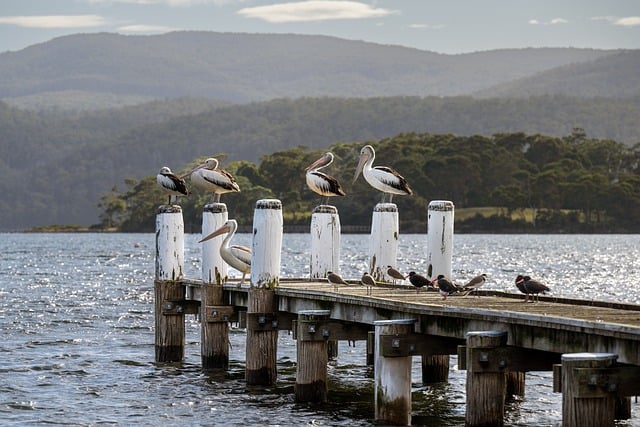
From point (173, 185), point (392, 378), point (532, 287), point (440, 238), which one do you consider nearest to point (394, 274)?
point (440, 238)

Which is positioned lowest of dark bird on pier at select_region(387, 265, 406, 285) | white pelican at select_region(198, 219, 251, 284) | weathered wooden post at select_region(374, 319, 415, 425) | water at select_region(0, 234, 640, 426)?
water at select_region(0, 234, 640, 426)

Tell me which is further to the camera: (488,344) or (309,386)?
(309,386)

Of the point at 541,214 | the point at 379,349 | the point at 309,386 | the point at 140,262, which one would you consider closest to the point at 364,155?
the point at 309,386

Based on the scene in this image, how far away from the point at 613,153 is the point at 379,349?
574 ft

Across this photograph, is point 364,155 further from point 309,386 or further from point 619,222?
point 619,222

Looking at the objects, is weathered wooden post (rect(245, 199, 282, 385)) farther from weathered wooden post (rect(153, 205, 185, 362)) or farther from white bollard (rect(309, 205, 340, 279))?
weathered wooden post (rect(153, 205, 185, 362))

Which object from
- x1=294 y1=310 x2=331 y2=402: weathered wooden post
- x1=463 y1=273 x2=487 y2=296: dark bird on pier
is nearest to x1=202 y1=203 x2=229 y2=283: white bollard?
x1=294 y1=310 x2=331 y2=402: weathered wooden post

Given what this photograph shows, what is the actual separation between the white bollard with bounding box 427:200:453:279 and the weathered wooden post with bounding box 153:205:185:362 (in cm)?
538

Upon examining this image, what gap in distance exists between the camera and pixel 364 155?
26781mm

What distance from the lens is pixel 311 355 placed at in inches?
779

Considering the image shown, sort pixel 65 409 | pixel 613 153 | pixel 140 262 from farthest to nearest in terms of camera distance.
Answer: pixel 613 153
pixel 140 262
pixel 65 409

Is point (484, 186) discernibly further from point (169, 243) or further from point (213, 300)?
point (213, 300)

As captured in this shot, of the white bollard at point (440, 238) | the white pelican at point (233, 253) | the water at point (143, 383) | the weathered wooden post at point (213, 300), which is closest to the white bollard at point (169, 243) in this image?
the weathered wooden post at point (213, 300)

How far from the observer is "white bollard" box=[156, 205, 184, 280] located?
2522 centimetres
